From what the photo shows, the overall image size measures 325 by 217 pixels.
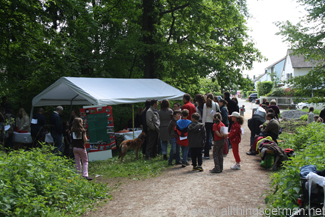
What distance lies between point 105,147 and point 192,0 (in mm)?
8696

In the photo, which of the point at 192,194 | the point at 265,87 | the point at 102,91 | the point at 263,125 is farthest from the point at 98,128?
the point at 265,87

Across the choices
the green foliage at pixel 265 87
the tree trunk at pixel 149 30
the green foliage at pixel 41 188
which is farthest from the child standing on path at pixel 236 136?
the green foliage at pixel 265 87

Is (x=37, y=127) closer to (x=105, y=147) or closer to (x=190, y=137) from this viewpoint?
(x=105, y=147)

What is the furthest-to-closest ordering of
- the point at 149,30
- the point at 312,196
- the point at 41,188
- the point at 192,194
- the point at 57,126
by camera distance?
the point at 149,30 < the point at 57,126 < the point at 192,194 < the point at 41,188 < the point at 312,196

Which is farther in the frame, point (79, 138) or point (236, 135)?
point (236, 135)

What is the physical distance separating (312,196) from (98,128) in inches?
285

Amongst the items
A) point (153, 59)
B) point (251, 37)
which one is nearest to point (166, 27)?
point (153, 59)

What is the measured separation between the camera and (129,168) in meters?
8.05

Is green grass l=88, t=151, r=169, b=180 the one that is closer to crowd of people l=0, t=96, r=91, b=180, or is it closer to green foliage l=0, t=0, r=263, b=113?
crowd of people l=0, t=96, r=91, b=180

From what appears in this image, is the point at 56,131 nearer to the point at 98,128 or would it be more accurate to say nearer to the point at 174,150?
the point at 98,128

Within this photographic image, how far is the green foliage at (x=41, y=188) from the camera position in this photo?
162 inches

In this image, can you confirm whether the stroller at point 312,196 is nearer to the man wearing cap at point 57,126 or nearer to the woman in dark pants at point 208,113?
the woman in dark pants at point 208,113

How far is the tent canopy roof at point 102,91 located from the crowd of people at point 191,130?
1192mm

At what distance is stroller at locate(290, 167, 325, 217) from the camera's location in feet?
11.3
